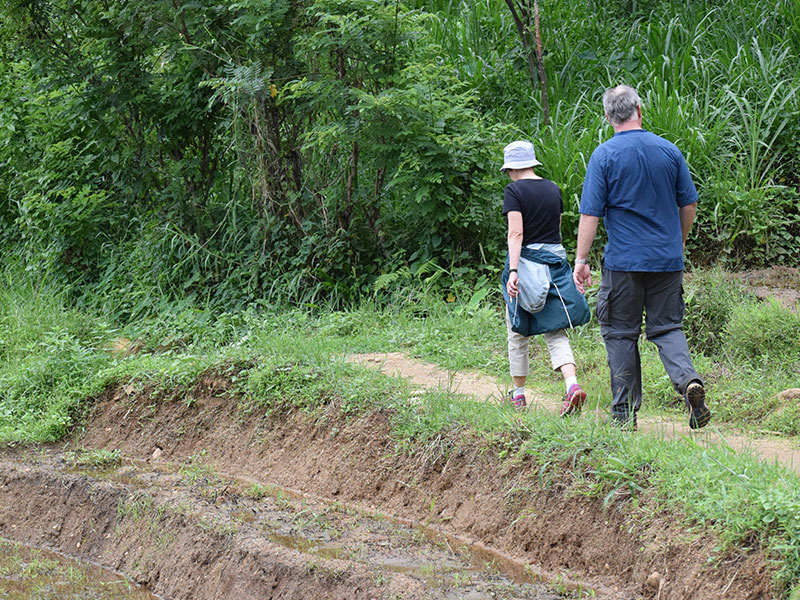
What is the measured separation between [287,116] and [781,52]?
5.26 m

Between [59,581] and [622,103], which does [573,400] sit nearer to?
[622,103]

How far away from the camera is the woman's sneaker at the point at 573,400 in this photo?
482 centimetres

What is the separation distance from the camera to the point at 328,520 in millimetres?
4656

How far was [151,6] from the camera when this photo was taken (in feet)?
27.8

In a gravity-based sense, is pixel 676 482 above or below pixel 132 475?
above

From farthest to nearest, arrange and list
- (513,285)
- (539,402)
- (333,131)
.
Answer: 1. (333,131)
2. (539,402)
3. (513,285)

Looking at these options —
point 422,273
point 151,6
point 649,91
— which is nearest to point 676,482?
point 422,273

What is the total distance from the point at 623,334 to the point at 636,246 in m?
0.49

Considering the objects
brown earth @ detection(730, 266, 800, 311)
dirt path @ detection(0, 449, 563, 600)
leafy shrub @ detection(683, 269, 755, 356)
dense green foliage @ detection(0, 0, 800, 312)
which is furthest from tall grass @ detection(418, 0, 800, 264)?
dirt path @ detection(0, 449, 563, 600)

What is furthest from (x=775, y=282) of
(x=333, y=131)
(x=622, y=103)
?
(x=333, y=131)

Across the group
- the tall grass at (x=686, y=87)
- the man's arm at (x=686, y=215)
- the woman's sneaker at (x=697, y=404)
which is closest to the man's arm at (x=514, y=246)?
the man's arm at (x=686, y=215)

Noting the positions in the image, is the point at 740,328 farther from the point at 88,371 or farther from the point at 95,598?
the point at 88,371

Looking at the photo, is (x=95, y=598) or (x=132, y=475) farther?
(x=132, y=475)

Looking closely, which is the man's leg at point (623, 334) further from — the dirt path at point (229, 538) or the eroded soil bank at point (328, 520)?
the dirt path at point (229, 538)
